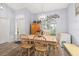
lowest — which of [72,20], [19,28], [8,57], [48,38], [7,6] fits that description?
[8,57]

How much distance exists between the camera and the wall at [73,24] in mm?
2264

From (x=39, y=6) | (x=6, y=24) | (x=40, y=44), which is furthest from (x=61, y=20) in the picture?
(x=6, y=24)

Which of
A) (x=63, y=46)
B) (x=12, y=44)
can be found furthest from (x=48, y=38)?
(x=12, y=44)

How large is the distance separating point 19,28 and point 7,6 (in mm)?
569

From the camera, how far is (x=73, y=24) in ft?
7.57

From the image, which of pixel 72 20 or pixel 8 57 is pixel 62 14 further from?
pixel 8 57

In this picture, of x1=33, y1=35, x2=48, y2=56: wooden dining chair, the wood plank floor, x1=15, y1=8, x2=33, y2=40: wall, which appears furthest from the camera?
x1=33, y1=35, x2=48, y2=56: wooden dining chair

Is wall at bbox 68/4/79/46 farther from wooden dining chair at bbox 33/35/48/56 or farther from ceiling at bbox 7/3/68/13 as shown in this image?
wooden dining chair at bbox 33/35/48/56

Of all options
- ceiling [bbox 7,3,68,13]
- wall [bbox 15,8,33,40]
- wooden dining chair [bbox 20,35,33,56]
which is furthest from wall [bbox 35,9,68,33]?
wooden dining chair [bbox 20,35,33,56]

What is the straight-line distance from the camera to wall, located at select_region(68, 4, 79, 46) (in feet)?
7.43

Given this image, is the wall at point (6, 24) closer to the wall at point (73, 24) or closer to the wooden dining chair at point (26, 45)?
the wooden dining chair at point (26, 45)

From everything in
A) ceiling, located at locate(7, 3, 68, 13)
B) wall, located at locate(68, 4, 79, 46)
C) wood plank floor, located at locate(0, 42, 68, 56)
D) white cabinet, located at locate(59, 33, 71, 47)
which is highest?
ceiling, located at locate(7, 3, 68, 13)

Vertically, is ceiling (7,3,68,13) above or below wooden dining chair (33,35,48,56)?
above

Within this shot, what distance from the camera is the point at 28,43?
2.74m
